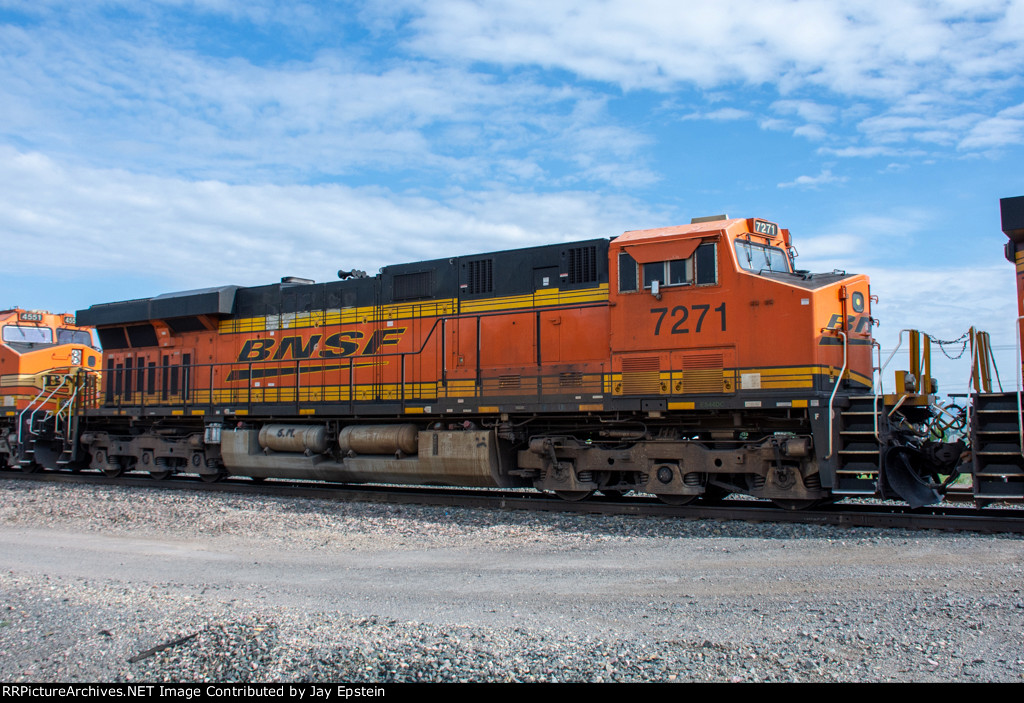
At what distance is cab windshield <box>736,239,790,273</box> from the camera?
9.37 metres

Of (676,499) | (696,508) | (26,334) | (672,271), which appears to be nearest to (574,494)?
(676,499)

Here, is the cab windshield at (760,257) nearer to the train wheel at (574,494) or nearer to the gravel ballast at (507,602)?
the gravel ballast at (507,602)

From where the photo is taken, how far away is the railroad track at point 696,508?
8.07 m

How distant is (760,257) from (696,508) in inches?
128

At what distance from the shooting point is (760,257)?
9.65 meters

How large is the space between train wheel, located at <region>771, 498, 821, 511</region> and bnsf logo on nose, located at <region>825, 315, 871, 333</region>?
2079 millimetres

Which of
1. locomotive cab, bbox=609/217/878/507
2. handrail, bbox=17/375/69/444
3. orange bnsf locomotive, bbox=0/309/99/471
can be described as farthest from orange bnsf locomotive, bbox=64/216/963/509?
handrail, bbox=17/375/69/444

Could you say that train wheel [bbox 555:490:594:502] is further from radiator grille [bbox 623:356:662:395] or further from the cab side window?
the cab side window

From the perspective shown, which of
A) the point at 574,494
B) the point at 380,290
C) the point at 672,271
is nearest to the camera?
the point at 672,271

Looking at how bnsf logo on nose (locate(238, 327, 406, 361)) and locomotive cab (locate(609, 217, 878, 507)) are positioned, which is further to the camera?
bnsf logo on nose (locate(238, 327, 406, 361))

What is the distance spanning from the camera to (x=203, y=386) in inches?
560

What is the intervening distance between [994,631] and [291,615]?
433 cm

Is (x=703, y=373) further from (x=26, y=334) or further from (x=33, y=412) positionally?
(x=26, y=334)

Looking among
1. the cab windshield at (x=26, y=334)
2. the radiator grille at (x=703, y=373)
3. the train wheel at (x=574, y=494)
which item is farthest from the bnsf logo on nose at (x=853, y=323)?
the cab windshield at (x=26, y=334)
